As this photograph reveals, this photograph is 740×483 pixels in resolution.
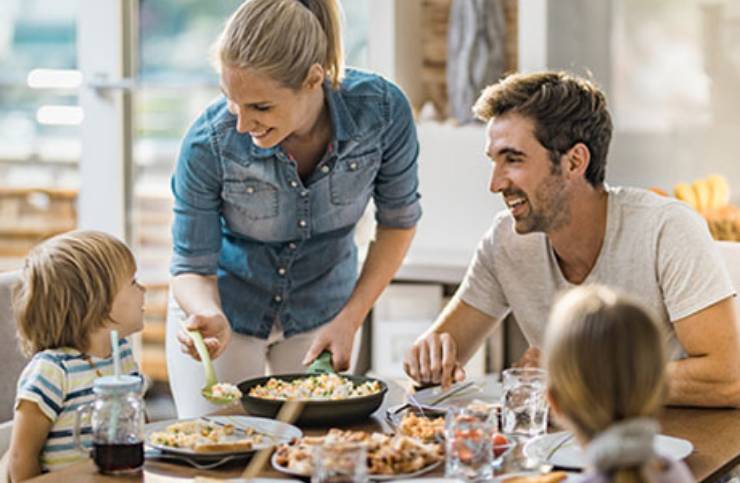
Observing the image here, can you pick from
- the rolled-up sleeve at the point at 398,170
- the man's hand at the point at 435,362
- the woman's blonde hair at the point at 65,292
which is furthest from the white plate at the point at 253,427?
the rolled-up sleeve at the point at 398,170

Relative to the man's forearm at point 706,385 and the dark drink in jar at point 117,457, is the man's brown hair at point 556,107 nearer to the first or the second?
the man's forearm at point 706,385

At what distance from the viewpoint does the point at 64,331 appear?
2.22 metres

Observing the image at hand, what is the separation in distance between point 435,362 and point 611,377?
1.12 meters

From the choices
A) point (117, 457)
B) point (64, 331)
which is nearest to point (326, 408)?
point (117, 457)

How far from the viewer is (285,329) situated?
2.80m

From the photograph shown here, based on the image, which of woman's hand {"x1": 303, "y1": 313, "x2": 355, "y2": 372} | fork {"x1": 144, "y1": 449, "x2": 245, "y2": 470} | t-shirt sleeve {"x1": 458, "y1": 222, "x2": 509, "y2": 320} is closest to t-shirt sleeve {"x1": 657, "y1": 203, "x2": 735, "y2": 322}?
t-shirt sleeve {"x1": 458, "y1": 222, "x2": 509, "y2": 320}

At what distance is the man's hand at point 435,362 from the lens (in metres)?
2.39

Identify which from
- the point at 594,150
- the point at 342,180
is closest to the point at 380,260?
the point at 342,180

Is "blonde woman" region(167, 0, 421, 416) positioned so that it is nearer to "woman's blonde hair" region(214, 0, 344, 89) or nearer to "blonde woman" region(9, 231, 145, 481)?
"woman's blonde hair" region(214, 0, 344, 89)

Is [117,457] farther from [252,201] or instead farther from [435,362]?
[252,201]

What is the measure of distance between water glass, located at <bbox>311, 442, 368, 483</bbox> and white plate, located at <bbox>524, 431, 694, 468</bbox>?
0.37m

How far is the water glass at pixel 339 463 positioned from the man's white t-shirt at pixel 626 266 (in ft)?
2.93

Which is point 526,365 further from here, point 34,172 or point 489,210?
point 34,172

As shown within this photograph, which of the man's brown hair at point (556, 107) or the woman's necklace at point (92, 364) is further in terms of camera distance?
the man's brown hair at point (556, 107)
